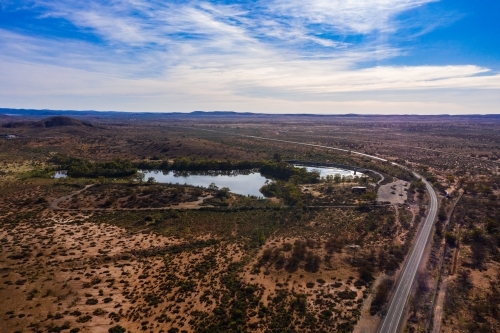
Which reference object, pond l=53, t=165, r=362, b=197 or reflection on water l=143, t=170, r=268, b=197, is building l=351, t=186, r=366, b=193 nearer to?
reflection on water l=143, t=170, r=268, b=197

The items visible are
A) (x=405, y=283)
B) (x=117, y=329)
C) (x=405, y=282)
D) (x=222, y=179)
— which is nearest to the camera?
(x=117, y=329)

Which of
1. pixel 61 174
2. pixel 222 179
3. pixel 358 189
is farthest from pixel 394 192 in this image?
pixel 61 174

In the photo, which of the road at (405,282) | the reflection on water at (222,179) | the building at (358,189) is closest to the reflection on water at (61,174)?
the reflection on water at (222,179)

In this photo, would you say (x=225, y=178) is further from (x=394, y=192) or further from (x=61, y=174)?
(x=61, y=174)

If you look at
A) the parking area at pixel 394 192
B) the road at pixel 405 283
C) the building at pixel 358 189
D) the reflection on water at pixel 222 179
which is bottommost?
the road at pixel 405 283

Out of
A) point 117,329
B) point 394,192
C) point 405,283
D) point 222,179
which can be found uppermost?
point 394,192

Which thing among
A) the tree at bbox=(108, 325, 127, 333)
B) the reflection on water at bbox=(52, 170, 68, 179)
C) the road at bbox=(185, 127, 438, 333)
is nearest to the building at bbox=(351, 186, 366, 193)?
the road at bbox=(185, 127, 438, 333)

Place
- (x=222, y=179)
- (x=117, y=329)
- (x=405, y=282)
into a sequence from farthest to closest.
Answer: (x=222, y=179), (x=405, y=282), (x=117, y=329)

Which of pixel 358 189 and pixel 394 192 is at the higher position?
pixel 358 189

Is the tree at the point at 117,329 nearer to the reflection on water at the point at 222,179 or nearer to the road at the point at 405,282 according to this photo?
the road at the point at 405,282
